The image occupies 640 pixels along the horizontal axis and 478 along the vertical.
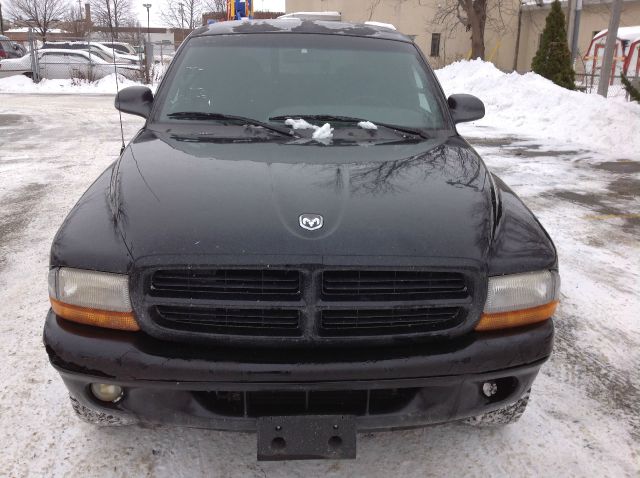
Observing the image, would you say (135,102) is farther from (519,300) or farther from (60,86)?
(60,86)

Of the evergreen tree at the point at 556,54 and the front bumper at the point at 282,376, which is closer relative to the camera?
the front bumper at the point at 282,376

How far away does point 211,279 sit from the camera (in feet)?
6.48

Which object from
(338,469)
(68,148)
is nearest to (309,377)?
(338,469)

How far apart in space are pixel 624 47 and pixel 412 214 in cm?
2625

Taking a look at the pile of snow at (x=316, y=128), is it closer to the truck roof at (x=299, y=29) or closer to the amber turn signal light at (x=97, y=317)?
the truck roof at (x=299, y=29)

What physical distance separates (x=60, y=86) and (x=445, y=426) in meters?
22.5

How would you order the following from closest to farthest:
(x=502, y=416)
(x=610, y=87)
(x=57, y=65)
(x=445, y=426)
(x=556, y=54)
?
(x=502, y=416) → (x=445, y=426) → (x=556, y=54) → (x=610, y=87) → (x=57, y=65)

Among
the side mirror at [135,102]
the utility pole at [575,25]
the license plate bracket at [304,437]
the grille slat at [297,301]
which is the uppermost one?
the utility pole at [575,25]

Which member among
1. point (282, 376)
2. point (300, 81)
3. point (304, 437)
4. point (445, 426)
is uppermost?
point (300, 81)

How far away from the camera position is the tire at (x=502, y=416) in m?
2.42

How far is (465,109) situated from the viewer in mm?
3553

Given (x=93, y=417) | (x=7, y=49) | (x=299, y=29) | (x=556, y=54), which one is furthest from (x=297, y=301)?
(x=7, y=49)

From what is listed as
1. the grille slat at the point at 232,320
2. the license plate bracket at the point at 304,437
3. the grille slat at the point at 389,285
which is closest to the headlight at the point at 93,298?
the grille slat at the point at 232,320

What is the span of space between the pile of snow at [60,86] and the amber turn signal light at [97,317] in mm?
20440
